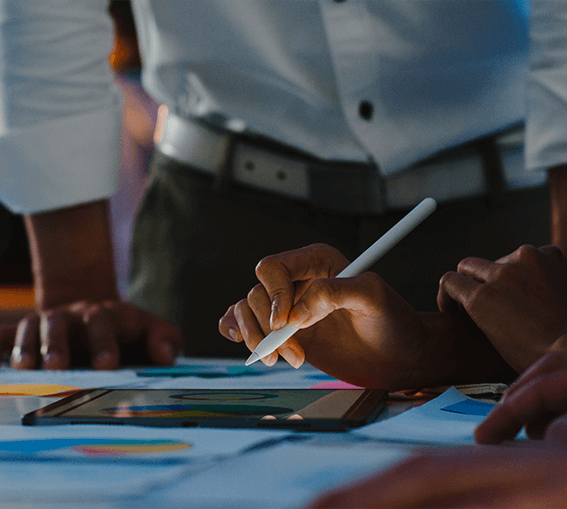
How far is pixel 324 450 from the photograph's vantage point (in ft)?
0.88

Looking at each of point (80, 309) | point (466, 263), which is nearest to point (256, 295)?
point (466, 263)

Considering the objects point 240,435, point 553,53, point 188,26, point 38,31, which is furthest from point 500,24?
point 240,435

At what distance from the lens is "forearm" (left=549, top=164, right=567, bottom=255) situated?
2.08ft

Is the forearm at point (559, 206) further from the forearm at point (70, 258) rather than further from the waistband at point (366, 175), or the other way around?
the forearm at point (70, 258)

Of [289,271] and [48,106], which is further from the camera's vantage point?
[48,106]

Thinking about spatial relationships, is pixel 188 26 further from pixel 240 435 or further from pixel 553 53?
pixel 240 435

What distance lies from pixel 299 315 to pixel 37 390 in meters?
0.22

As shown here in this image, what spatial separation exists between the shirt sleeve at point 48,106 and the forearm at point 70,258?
0.08 feet

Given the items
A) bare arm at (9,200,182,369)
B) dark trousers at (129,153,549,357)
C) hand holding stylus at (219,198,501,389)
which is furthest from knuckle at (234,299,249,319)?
dark trousers at (129,153,549,357)

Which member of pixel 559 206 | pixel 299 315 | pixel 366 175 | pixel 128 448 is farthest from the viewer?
pixel 366 175

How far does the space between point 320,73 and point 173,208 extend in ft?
0.87

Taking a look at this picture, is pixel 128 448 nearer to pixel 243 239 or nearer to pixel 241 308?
pixel 241 308

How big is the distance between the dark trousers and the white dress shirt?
80 mm

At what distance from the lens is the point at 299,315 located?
0.41 meters
